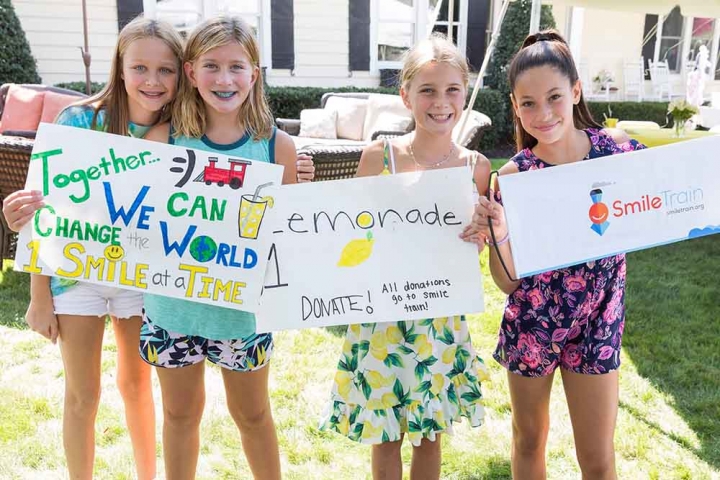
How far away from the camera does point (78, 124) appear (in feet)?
6.24

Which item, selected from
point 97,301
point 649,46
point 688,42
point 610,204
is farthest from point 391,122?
point 688,42

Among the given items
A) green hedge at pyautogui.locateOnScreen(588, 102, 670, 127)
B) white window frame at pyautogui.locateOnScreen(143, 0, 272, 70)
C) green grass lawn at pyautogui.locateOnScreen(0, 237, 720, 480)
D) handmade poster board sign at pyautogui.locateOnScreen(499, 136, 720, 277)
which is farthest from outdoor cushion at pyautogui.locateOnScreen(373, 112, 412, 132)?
green hedge at pyautogui.locateOnScreen(588, 102, 670, 127)

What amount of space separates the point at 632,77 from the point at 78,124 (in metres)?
14.7

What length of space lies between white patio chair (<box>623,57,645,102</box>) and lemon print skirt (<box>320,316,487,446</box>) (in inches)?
553

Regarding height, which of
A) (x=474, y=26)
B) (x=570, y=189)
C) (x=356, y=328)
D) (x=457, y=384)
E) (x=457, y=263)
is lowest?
(x=457, y=384)

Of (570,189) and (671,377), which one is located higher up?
(570,189)

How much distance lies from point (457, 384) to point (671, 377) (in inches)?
72.6

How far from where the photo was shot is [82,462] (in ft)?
6.60

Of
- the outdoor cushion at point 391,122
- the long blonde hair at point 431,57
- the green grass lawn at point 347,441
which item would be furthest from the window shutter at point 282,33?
the long blonde hair at point 431,57

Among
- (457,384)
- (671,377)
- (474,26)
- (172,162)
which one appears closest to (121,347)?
(172,162)

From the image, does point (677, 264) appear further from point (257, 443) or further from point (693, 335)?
point (257, 443)

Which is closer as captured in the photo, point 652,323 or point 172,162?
point 172,162

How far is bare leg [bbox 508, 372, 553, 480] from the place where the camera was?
189 centimetres

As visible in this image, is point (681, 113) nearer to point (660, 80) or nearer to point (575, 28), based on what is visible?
point (575, 28)
